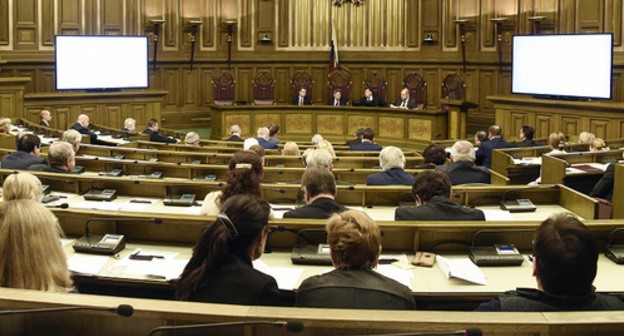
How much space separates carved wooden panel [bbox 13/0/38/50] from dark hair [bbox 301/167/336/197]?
38.8 feet

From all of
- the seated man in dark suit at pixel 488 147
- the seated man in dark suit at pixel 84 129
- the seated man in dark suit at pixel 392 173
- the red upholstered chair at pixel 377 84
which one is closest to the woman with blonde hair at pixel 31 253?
the seated man in dark suit at pixel 392 173

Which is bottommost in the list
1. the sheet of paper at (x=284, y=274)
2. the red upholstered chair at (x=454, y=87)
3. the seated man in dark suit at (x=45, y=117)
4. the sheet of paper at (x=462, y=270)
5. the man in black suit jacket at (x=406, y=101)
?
the sheet of paper at (x=284, y=274)

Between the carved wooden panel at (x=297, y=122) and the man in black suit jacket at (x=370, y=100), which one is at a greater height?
the man in black suit jacket at (x=370, y=100)

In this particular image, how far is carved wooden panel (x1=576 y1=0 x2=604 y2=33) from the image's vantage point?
1349cm

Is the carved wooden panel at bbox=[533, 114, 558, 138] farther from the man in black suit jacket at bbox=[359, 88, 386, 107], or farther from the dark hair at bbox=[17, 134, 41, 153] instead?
the dark hair at bbox=[17, 134, 41, 153]

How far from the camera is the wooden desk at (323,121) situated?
1486cm

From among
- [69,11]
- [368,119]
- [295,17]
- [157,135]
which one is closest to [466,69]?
[368,119]

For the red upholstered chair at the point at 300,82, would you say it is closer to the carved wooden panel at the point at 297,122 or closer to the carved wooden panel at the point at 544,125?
the carved wooden panel at the point at 297,122

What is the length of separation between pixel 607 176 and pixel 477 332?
5594 mm

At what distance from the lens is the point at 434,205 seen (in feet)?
15.1

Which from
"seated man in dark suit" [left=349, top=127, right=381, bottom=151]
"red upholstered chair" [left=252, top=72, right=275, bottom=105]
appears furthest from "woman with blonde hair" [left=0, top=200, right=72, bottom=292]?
"red upholstered chair" [left=252, top=72, right=275, bottom=105]

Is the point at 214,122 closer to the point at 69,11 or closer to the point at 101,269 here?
the point at 69,11

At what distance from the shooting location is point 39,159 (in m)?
7.02

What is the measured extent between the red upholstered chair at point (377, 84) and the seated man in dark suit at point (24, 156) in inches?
383
